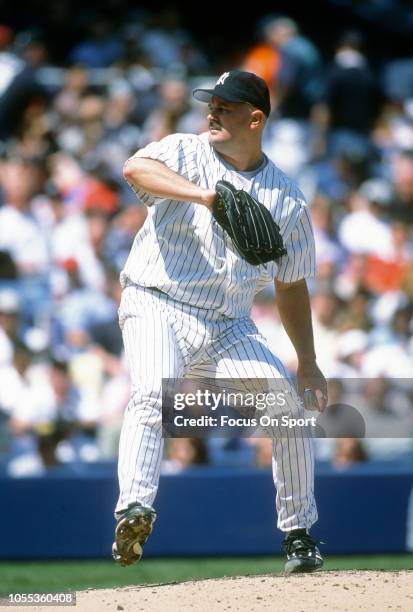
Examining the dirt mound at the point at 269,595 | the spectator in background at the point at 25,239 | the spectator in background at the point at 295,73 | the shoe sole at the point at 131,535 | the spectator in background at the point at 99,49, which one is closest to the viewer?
the shoe sole at the point at 131,535

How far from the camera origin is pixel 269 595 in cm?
459

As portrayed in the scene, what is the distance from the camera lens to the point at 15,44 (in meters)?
11.8

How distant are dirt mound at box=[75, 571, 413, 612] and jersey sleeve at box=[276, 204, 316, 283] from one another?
3.94 feet

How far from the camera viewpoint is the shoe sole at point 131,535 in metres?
4.38

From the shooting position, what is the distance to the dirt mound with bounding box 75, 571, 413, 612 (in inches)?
177

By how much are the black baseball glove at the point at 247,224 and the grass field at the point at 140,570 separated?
2856 mm

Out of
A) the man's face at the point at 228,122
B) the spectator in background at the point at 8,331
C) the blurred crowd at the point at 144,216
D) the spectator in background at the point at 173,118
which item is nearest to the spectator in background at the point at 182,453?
the blurred crowd at the point at 144,216

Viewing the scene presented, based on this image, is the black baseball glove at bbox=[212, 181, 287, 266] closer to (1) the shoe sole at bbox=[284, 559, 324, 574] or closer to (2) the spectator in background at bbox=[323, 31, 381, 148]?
(1) the shoe sole at bbox=[284, 559, 324, 574]

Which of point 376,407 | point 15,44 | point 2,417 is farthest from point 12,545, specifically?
point 15,44

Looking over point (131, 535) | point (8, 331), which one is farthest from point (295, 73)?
point (131, 535)

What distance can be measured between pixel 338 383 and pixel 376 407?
1.40 ft

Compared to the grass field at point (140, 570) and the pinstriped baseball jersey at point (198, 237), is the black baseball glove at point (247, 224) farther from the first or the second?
the grass field at point (140, 570)

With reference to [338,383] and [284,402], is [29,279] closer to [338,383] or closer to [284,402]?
[338,383]

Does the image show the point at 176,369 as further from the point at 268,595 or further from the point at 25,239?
the point at 25,239
